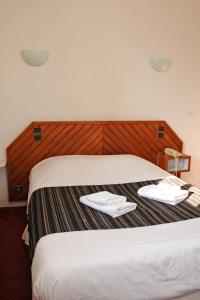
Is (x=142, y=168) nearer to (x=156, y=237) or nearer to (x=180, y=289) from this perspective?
(x=156, y=237)

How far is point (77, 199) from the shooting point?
6.97 feet

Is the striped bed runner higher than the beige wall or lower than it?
lower

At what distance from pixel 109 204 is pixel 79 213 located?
0.70 feet

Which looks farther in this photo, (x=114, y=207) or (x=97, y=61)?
(x=97, y=61)

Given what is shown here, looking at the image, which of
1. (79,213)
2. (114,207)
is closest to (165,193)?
(114,207)

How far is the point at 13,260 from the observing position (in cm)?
229

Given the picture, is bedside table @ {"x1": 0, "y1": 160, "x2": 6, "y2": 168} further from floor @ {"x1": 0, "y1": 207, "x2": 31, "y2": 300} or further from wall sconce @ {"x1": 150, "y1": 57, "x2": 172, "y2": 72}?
wall sconce @ {"x1": 150, "y1": 57, "x2": 172, "y2": 72}

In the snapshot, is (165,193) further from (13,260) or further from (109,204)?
(13,260)

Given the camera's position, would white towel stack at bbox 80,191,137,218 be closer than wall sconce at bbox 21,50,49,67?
Yes

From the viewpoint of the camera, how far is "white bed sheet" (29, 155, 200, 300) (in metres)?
1.29

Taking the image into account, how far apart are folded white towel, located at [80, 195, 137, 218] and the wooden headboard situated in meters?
1.33

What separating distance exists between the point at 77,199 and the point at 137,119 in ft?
5.57

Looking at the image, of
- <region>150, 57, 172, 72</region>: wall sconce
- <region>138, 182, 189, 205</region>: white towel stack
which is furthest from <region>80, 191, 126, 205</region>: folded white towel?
<region>150, 57, 172, 72</region>: wall sconce

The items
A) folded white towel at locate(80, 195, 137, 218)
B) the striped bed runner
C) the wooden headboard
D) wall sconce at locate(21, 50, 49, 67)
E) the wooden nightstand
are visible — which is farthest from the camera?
the wooden nightstand
